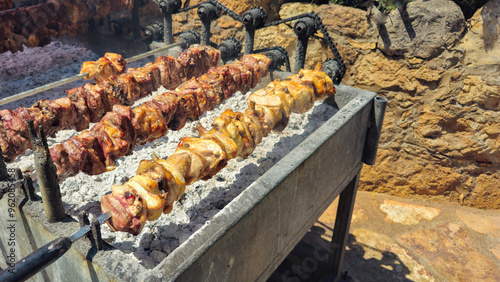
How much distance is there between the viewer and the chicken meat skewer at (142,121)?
2.24m

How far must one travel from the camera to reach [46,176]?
164 centimetres

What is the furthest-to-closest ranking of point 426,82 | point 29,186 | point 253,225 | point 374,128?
point 426,82 < point 374,128 < point 253,225 < point 29,186

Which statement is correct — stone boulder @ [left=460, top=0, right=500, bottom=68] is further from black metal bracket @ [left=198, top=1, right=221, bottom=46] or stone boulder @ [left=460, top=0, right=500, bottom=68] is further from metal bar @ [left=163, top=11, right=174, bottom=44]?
metal bar @ [left=163, top=11, right=174, bottom=44]

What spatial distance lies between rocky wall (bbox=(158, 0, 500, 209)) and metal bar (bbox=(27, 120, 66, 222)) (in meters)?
5.28

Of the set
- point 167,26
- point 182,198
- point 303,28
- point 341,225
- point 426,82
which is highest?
point 303,28

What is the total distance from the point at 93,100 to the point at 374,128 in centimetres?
232

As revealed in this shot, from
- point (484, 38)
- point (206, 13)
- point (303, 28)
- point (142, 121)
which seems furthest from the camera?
point (484, 38)

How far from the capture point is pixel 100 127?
2410mm

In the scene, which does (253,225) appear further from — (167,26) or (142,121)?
(167,26)

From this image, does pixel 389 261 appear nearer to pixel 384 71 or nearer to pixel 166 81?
pixel 384 71

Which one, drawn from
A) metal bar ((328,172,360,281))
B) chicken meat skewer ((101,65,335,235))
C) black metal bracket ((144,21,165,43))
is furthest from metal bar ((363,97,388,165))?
black metal bracket ((144,21,165,43))

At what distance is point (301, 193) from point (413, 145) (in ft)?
15.2

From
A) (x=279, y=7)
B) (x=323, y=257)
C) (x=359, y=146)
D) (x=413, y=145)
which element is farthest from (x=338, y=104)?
(x=279, y=7)

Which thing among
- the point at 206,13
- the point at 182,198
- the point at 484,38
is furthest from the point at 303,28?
the point at 484,38
